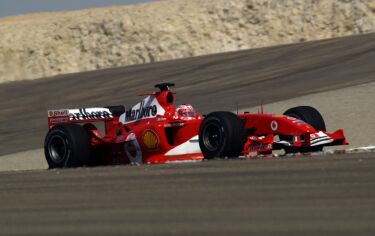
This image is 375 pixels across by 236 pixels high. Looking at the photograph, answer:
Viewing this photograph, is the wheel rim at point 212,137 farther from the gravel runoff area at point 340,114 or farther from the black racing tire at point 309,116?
the gravel runoff area at point 340,114

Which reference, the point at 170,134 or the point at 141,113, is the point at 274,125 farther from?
the point at 141,113

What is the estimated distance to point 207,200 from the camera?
343 inches

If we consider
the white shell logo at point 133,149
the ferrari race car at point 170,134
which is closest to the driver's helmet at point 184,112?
the ferrari race car at point 170,134

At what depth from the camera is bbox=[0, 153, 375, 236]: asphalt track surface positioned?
295 inches

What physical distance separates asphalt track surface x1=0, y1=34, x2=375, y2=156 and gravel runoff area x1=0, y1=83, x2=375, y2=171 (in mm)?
1413

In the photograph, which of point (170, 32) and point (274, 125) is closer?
point (274, 125)

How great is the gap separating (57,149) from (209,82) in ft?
49.8

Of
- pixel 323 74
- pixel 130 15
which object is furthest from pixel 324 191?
pixel 130 15

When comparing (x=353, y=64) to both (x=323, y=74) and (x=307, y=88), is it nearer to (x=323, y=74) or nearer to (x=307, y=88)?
(x=323, y=74)

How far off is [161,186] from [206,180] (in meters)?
0.44

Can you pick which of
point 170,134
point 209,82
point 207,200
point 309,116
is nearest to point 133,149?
point 170,134

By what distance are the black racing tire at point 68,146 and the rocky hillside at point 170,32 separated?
40.1 meters

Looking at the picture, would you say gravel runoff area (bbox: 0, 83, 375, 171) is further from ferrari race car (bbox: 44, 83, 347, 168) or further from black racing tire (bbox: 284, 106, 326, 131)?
ferrari race car (bbox: 44, 83, 347, 168)

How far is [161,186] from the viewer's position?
989 cm
